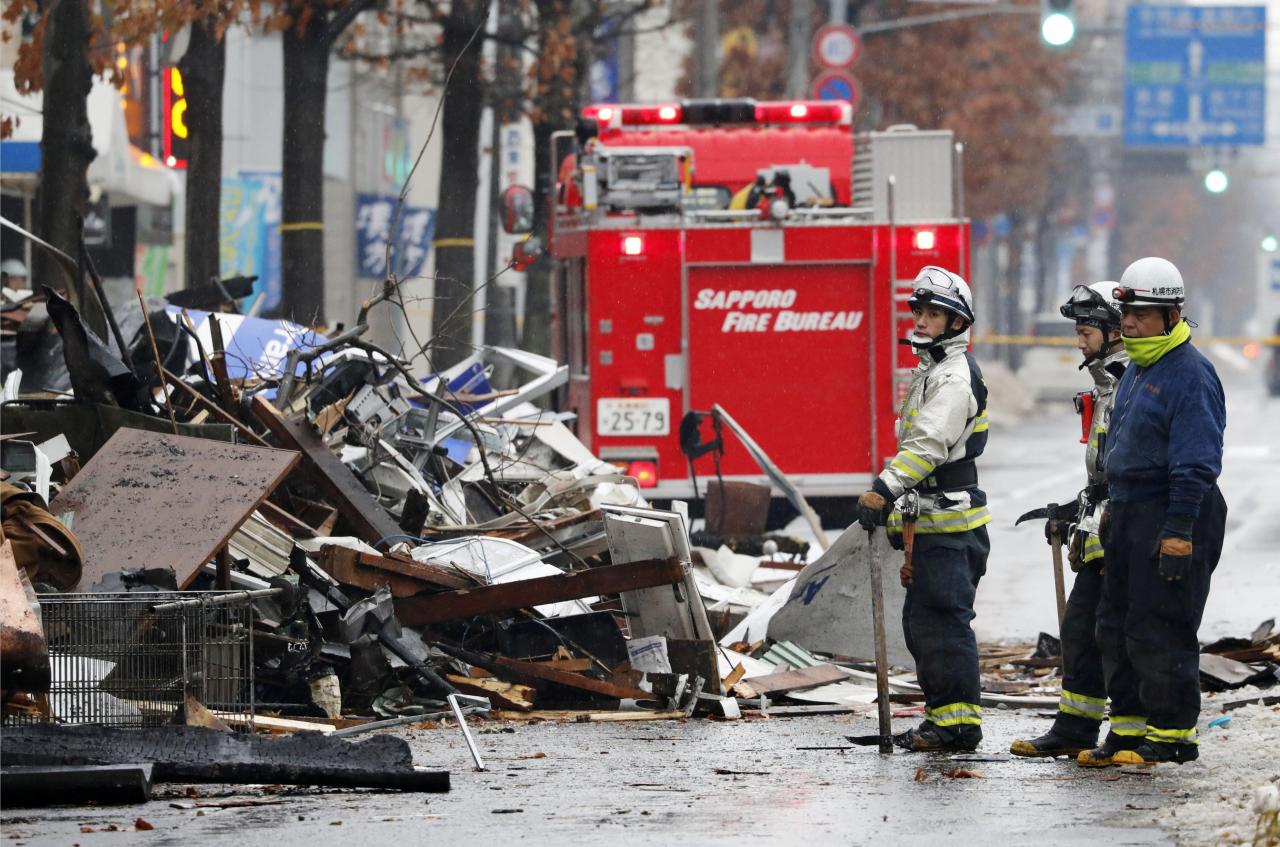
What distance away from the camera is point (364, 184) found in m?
43.1

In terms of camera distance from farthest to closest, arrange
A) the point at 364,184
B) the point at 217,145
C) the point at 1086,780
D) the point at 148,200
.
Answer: the point at 364,184, the point at 148,200, the point at 217,145, the point at 1086,780

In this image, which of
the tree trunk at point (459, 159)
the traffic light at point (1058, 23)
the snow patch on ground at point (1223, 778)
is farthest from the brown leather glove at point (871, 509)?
the traffic light at point (1058, 23)

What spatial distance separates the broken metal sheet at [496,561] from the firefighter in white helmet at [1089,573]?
2.53 meters

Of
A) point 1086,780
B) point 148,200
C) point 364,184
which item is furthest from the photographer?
point 364,184

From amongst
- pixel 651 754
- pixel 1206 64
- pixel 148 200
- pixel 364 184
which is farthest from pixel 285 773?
pixel 1206 64

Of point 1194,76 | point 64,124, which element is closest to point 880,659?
point 64,124

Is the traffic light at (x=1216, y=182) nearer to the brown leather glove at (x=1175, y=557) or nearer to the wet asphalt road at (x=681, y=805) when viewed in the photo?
the wet asphalt road at (x=681, y=805)

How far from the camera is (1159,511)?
800cm

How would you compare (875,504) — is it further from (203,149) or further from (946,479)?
(203,149)

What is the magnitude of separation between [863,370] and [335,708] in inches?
278

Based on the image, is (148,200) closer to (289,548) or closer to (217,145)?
(217,145)

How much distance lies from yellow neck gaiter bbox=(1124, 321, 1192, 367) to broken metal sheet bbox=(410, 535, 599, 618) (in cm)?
328

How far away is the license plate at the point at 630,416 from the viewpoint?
15625 mm

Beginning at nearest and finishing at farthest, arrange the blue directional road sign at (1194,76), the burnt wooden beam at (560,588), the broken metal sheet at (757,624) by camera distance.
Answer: the burnt wooden beam at (560,588), the broken metal sheet at (757,624), the blue directional road sign at (1194,76)
